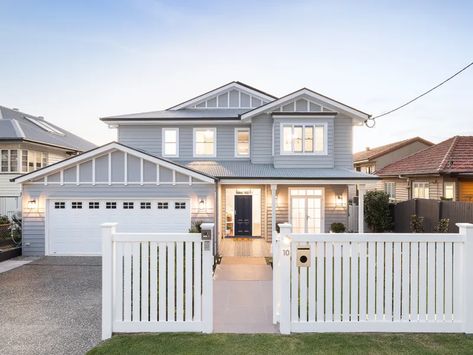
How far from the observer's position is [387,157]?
27188mm

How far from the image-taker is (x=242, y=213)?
47.9ft

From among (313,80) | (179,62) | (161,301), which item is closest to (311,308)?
(161,301)

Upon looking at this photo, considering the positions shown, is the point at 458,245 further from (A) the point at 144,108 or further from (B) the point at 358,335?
(A) the point at 144,108

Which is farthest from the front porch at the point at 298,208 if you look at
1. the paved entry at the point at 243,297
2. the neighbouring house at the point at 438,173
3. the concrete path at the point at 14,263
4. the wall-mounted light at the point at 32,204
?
the concrete path at the point at 14,263

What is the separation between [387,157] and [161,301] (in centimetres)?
2724

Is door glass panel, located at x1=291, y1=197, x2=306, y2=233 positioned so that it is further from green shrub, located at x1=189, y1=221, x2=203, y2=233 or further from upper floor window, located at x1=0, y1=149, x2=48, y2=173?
upper floor window, located at x1=0, y1=149, x2=48, y2=173

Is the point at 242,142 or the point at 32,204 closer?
the point at 32,204

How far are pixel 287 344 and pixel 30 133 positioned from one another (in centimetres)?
2101

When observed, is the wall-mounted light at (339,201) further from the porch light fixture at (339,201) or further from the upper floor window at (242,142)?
the upper floor window at (242,142)

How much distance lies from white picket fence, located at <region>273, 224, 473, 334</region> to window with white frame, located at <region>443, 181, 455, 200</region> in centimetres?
1282

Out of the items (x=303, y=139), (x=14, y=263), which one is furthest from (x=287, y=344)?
(x=303, y=139)

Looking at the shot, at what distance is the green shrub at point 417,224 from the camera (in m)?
13.2

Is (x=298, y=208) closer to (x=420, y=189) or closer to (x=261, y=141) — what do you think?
(x=261, y=141)

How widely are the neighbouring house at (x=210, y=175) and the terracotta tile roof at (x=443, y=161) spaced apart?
5520 mm
